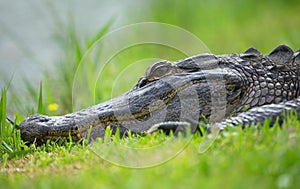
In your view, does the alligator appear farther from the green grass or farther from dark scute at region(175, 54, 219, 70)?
the green grass

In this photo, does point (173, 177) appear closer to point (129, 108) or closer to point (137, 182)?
point (137, 182)

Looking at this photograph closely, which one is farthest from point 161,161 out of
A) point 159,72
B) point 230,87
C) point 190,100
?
point 230,87

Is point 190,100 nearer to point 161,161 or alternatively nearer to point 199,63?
point 199,63

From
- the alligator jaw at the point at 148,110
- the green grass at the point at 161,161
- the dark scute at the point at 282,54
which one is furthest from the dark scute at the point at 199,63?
the green grass at the point at 161,161

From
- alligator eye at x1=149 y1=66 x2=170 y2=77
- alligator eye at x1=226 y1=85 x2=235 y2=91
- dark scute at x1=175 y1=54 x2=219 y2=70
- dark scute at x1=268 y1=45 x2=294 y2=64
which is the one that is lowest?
alligator eye at x1=226 y1=85 x2=235 y2=91

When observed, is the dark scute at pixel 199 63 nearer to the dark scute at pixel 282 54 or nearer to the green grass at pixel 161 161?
the dark scute at pixel 282 54

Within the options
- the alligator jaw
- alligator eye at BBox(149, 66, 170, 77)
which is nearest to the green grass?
the alligator jaw
